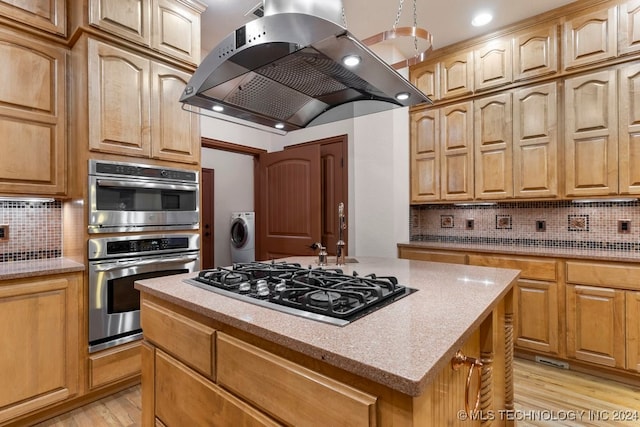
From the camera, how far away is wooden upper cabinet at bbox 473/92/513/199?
3.03 m

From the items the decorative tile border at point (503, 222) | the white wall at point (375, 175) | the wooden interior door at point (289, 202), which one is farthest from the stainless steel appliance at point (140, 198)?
the decorative tile border at point (503, 222)

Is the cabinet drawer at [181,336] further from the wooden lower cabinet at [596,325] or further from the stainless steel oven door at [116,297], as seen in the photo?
the wooden lower cabinet at [596,325]

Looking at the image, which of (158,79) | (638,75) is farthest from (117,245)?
(638,75)

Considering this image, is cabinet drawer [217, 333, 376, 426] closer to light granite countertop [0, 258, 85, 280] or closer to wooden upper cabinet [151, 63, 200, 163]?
light granite countertop [0, 258, 85, 280]

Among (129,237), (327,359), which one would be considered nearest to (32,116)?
(129,237)

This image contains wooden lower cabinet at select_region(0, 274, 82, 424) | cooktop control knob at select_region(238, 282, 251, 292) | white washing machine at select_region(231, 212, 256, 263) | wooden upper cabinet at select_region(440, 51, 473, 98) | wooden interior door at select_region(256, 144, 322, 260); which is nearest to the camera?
cooktop control knob at select_region(238, 282, 251, 292)

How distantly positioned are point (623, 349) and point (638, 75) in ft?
6.40

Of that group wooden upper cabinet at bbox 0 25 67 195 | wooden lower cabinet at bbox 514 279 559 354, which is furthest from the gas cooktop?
wooden lower cabinet at bbox 514 279 559 354

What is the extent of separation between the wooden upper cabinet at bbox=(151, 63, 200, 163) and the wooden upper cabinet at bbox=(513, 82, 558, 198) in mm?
2737

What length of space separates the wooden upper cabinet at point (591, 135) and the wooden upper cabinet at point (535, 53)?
9.5 inches

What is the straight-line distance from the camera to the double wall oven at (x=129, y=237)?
2.11m

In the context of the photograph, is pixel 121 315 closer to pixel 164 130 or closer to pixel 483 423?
pixel 164 130

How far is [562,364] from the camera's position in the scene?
2588 mm

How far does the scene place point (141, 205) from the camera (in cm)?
235
